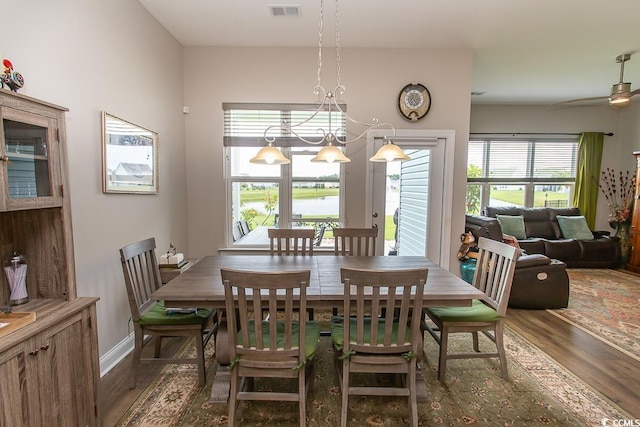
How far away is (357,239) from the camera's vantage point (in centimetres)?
304

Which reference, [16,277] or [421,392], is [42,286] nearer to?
[16,277]

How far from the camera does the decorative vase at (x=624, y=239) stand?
205 inches

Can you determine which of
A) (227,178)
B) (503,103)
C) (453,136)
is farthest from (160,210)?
(503,103)

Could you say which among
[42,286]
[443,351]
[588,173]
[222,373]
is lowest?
[222,373]

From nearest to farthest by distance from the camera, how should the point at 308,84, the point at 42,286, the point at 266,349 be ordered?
the point at 42,286
the point at 266,349
the point at 308,84

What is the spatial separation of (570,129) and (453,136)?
4007 mm

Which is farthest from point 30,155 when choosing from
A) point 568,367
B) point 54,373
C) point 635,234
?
point 635,234

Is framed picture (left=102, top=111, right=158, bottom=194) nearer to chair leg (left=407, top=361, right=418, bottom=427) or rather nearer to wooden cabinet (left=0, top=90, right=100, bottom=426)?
wooden cabinet (left=0, top=90, right=100, bottom=426)

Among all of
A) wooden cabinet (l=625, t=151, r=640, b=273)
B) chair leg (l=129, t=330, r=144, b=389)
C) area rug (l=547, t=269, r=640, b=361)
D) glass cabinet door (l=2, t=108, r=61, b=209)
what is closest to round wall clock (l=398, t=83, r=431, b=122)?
area rug (l=547, t=269, r=640, b=361)

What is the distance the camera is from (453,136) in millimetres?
3582

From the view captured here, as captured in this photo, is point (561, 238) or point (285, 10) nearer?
point (285, 10)

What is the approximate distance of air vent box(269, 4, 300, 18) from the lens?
2.70m

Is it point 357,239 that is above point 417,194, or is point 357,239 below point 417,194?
below

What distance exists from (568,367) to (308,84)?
A: 3.60 meters
